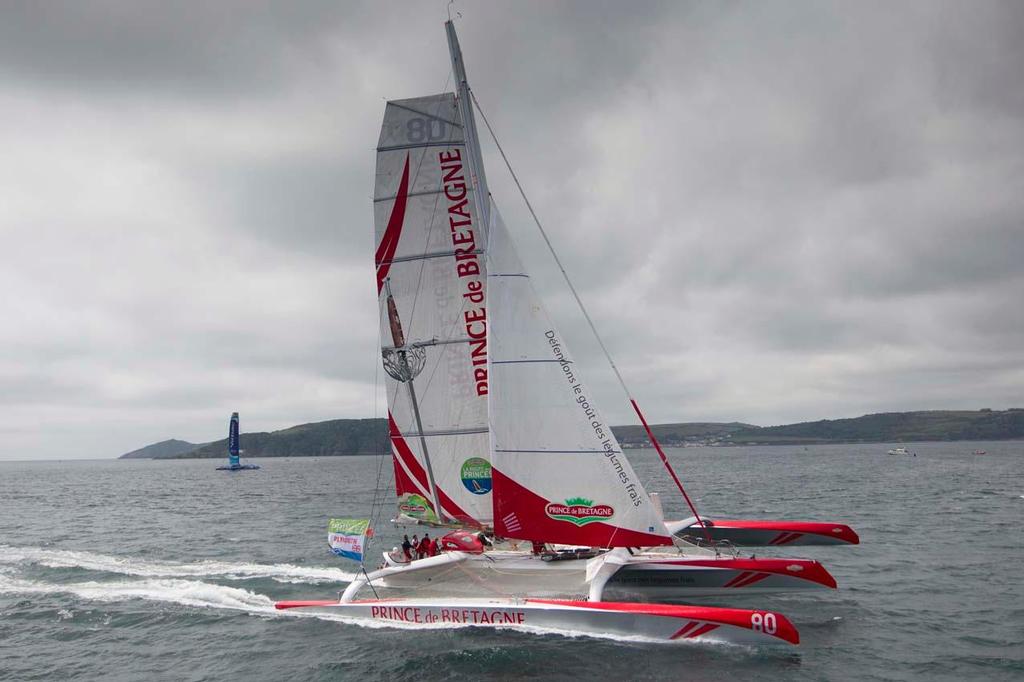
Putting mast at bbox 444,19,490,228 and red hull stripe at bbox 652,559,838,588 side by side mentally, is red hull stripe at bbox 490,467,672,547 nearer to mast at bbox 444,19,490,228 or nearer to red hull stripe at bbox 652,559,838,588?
red hull stripe at bbox 652,559,838,588

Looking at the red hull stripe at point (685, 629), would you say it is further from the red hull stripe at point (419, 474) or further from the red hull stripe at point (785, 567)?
the red hull stripe at point (419, 474)

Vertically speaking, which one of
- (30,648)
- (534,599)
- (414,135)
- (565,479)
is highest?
(414,135)

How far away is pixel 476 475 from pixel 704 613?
5776 millimetres

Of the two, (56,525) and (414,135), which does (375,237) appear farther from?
(56,525)

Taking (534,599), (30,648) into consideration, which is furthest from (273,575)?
(534,599)

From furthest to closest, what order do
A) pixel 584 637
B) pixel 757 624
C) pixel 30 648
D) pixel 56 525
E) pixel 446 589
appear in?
pixel 56 525, pixel 446 589, pixel 30 648, pixel 584 637, pixel 757 624

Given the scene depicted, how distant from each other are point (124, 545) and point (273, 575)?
10.9 meters

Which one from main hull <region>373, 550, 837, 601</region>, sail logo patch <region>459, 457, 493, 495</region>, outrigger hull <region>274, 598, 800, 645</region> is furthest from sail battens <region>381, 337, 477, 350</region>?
outrigger hull <region>274, 598, 800, 645</region>

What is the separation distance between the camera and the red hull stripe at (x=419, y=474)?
16047 mm

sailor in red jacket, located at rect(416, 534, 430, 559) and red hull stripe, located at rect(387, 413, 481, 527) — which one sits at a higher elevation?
red hull stripe, located at rect(387, 413, 481, 527)

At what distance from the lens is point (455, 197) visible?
51.5ft

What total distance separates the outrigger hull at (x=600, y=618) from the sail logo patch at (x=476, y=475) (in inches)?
113

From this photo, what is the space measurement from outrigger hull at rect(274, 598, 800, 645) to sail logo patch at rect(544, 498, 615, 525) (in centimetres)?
152

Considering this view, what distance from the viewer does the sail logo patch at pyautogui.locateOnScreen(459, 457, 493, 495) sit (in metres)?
15.8
